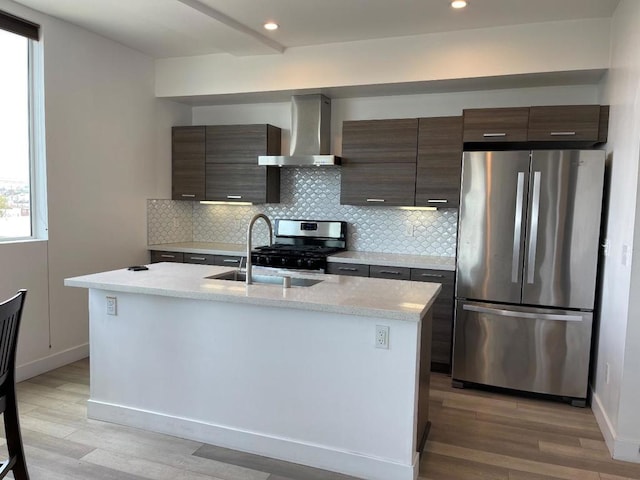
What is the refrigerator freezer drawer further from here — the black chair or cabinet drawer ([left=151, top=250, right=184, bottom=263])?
the black chair

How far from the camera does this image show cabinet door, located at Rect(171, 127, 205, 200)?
5.13 metres

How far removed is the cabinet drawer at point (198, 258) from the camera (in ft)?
15.9

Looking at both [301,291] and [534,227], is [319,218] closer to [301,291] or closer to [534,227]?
[534,227]

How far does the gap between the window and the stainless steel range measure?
196cm

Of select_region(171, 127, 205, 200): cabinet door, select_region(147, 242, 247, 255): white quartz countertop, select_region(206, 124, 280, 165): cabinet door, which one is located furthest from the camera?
select_region(171, 127, 205, 200): cabinet door

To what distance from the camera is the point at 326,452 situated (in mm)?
2605

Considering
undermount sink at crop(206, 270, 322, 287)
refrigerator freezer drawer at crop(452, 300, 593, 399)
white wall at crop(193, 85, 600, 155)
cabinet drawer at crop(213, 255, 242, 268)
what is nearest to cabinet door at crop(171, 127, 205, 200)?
white wall at crop(193, 85, 600, 155)

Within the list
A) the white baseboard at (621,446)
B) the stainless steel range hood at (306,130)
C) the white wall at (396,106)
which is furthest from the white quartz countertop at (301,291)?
the white wall at (396,106)

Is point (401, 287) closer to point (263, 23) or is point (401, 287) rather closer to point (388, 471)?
point (388, 471)

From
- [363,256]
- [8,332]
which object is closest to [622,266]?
[363,256]

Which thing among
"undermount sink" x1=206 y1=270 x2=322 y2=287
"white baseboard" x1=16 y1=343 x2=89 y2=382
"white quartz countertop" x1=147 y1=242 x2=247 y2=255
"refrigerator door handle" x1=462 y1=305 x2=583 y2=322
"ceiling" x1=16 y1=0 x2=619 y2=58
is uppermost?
"ceiling" x1=16 y1=0 x2=619 y2=58

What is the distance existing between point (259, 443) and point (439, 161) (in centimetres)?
279

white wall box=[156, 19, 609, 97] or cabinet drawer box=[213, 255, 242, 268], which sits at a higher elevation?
white wall box=[156, 19, 609, 97]

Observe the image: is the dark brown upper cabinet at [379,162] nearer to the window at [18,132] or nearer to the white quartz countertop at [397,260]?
the white quartz countertop at [397,260]
